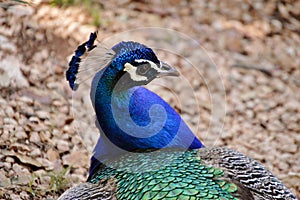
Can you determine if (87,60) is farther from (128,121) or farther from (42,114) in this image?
(42,114)

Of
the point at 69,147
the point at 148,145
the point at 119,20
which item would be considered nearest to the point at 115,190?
the point at 148,145

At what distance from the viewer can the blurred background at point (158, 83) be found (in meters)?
4.36

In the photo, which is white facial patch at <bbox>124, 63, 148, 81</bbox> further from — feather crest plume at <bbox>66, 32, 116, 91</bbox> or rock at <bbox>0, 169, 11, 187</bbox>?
rock at <bbox>0, 169, 11, 187</bbox>

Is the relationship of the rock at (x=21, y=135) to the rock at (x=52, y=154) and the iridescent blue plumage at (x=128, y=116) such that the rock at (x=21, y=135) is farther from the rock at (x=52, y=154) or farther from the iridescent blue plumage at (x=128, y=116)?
the iridescent blue plumage at (x=128, y=116)

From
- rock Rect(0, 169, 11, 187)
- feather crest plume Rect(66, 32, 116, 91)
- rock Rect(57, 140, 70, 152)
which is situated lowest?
rock Rect(0, 169, 11, 187)

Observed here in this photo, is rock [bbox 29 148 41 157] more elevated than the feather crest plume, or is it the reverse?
the feather crest plume

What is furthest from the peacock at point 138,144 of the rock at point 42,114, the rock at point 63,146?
the rock at point 42,114

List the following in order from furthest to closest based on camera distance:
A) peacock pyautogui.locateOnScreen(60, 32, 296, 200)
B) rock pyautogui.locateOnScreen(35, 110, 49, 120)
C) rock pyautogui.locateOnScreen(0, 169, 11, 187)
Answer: rock pyautogui.locateOnScreen(35, 110, 49, 120), rock pyautogui.locateOnScreen(0, 169, 11, 187), peacock pyautogui.locateOnScreen(60, 32, 296, 200)

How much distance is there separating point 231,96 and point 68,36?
1620 mm

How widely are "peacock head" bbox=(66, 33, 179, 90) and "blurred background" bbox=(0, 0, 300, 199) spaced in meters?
0.81

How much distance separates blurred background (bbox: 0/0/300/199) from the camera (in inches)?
172

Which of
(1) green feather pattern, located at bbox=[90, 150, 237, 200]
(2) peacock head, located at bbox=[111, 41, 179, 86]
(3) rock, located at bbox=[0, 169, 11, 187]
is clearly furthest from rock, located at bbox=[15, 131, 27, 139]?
(2) peacock head, located at bbox=[111, 41, 179, 86]

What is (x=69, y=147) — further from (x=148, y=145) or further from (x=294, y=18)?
(x=294, y=18)

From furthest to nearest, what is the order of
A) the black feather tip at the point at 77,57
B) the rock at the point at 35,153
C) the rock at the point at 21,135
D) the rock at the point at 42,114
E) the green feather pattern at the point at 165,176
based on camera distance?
the rock at the point at 42,114
the rock at the point at 21,135
the rock at the point at 35,153
the black feather tip at the point at 77,57
the green feather pattern at the point at 165,176
